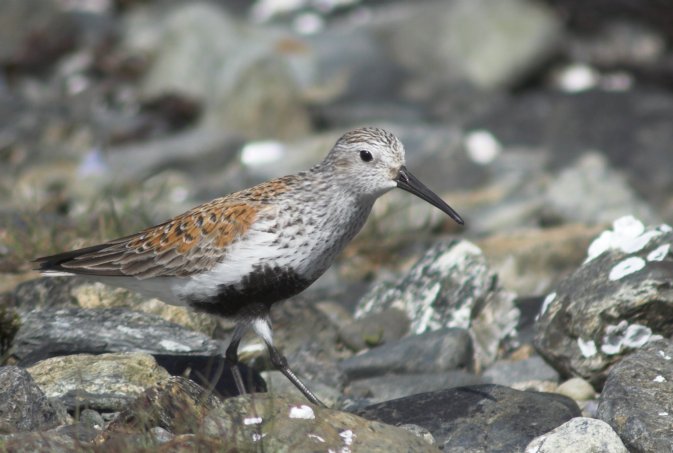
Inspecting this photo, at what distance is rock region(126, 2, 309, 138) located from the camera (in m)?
18.1

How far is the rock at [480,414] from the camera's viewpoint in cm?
629

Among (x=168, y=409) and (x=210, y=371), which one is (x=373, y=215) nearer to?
(x=210, y=371)

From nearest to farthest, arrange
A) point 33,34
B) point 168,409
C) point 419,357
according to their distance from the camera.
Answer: point 168,409
point 419,357
point 33,34

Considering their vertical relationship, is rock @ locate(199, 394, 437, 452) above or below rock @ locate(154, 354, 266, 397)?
above

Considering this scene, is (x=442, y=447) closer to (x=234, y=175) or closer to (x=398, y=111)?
(x=234, y=175)

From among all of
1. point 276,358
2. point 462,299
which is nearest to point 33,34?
point 462,299

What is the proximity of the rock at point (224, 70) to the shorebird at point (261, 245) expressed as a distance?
10.6 metres

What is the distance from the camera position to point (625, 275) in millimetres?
7312

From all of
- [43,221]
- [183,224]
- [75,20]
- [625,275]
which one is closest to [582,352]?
[625,275]

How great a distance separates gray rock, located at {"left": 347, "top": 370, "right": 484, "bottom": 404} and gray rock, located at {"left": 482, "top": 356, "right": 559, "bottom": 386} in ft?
0.73

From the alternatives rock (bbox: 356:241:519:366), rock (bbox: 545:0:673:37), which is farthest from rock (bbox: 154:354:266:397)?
rock (bbox: 545:0:673:37)

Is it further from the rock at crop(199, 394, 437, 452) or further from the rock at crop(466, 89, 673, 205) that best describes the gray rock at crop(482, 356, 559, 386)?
the rock at crop(466, 89, 673, 205)

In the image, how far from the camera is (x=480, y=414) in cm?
645

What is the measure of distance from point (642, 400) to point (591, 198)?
24.9 ft
